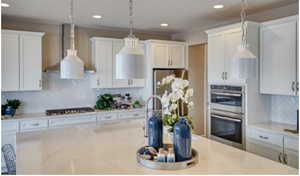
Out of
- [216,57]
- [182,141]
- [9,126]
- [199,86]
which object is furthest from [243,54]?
[199,86]

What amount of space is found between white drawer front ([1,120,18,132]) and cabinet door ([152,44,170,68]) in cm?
268

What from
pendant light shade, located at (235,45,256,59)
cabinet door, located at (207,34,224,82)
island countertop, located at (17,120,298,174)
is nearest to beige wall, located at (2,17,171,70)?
cabinet door, located at (207,34,224,82)

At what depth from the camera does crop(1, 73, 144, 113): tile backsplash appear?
14.8 ft

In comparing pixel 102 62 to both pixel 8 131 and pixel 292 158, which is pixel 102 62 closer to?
pixel 8 131

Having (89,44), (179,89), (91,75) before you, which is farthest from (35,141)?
(89,44)

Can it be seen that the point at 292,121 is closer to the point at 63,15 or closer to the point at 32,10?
the point at 63,15

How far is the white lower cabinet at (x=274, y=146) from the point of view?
294 centimetres

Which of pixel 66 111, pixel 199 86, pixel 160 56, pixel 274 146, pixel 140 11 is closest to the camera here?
pixel 274 146

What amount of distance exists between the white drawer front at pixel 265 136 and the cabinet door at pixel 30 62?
3.41 m

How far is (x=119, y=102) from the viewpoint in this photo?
204 inches

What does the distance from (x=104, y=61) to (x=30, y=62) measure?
129 cm

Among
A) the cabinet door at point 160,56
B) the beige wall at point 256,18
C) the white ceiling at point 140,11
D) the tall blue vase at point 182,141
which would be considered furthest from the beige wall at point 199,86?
the tall blue vase at point 182,141

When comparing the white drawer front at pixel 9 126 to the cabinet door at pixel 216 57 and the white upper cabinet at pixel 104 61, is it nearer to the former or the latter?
the white upper cabinet at pixel 104 61

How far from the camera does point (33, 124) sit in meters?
4.08
